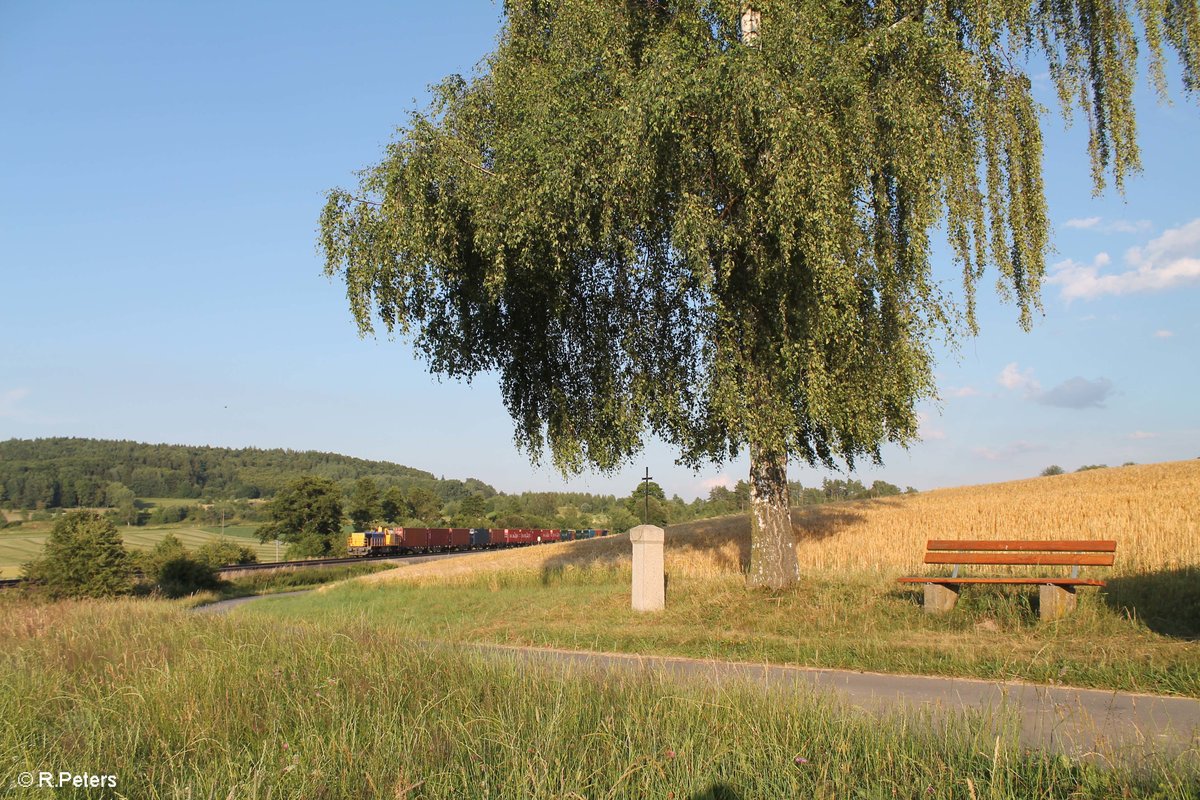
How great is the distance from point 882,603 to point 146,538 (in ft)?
290

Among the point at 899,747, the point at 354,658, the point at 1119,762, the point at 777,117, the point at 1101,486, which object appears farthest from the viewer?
the point at 1101,486

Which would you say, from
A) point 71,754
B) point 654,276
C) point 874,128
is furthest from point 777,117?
A: point 71,754

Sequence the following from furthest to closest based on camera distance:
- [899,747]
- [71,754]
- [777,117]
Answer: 1. [777,117]
2. [71,754]
3. [899,747]

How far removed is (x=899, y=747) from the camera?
185 inches

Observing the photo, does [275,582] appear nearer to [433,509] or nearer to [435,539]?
[435,539]

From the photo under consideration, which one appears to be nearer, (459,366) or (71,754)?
(71,754)

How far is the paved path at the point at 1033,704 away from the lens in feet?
15.2

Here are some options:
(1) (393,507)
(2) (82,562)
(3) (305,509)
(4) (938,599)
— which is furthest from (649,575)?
(1) (393,507)

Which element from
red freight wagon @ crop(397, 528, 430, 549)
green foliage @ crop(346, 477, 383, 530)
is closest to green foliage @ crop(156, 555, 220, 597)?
red freight wagon @ crop(397, 528, 430, 549)

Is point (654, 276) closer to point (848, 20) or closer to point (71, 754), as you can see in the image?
point (848, 20)

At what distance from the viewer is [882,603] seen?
12.0 m

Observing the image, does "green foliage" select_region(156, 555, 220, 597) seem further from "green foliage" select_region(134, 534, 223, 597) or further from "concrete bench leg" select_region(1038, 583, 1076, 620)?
"concrete bench leg" select_region(1038, 583, 1076, 620)

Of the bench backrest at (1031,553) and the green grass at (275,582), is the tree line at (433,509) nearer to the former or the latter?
the green grass at (275,582)

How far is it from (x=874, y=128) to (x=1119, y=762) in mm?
9360
